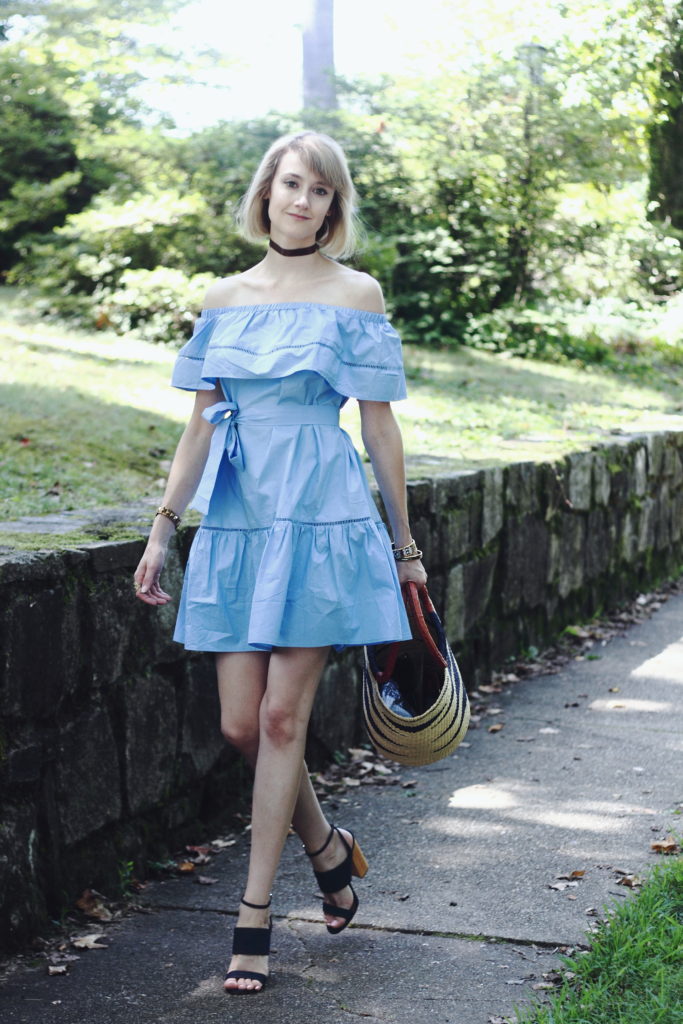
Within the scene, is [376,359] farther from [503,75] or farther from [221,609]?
[503,75]

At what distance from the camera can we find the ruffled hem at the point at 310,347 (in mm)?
2732

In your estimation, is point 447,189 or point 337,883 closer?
point 337,883

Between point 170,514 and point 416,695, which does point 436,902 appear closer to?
point 416,695

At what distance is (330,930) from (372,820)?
0.98 metres

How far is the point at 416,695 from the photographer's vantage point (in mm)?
3006

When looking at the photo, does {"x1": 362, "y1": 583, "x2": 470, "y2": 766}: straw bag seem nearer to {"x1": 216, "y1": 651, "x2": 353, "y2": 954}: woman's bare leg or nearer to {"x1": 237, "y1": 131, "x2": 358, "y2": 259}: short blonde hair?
{"x1": 216, "y1": 651, "x2": 353, "y2": 954}: woman's bare leg

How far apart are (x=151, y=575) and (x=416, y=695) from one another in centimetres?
74

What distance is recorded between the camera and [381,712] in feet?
9.52

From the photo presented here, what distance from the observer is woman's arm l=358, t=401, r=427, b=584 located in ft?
9.39

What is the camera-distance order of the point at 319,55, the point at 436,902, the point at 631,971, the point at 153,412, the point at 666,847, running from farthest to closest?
the point at 319,55 → the point at 153,412 → the point at 666,847 → the point at 436,902 → the point at 631,971

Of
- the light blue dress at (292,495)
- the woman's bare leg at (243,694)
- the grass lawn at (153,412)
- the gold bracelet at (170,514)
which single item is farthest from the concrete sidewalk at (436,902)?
the grass lawn at (153,412)

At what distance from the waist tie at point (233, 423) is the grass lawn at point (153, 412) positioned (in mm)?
1534

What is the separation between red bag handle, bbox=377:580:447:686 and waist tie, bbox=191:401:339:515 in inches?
18.8

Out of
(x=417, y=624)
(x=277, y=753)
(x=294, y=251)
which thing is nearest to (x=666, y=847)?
(x=417, y=624)
